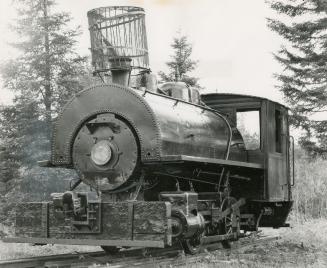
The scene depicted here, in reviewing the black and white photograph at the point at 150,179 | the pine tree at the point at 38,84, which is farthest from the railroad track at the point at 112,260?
the pine tree at the point at 38,84

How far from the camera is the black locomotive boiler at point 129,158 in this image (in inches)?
278

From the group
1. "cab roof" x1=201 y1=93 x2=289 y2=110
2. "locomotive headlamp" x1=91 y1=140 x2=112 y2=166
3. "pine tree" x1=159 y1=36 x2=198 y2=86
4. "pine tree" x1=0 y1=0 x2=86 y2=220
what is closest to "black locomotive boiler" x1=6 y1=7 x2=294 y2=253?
"locomotive headlamp" x1=91 y1=140 x2=112 y2=166

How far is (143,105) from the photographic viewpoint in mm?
7375

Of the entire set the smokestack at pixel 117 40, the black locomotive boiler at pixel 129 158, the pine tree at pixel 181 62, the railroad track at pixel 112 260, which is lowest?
the railroad track at pixel 112 260

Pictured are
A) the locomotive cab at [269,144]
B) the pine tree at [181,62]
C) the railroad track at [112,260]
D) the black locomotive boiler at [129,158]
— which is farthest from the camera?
the pine tree at [181,62]

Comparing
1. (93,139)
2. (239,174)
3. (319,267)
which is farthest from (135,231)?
(239,174)

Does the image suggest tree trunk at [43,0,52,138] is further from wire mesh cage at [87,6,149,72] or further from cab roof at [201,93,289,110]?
wire mesh cage at [87,6,149,72]

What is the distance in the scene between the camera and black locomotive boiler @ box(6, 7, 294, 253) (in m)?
7.05

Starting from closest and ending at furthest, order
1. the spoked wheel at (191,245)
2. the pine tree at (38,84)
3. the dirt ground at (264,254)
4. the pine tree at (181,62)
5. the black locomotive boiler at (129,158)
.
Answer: the black locomotive boiler at (129,158)
the dirt ground at (264,254)
the spoked wheel at (191,245)
the pine tree at (38,84)
the pine tree at (181,62)

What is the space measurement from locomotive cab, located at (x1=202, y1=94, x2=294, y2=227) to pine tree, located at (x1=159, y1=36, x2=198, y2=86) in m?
10.4

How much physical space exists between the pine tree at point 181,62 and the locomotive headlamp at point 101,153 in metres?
14.2

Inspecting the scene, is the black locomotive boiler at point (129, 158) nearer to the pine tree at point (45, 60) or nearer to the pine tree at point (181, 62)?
the pine tree at point (45, 60)

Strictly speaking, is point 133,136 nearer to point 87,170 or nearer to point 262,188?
point 87,170

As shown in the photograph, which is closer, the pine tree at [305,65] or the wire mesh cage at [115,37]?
the wire mesh cage at [115,37]
